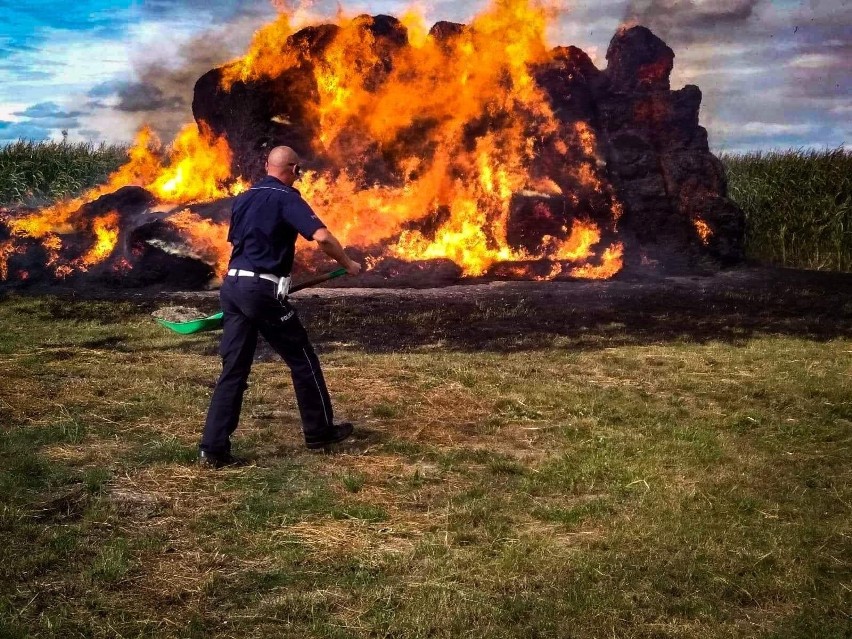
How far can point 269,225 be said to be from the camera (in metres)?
6.19

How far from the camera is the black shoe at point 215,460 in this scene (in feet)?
20.7

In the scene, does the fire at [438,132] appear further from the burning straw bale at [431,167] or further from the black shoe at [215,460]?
the black shoe at [215,460]

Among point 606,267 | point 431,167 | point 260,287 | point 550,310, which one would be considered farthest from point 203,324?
point 606,267

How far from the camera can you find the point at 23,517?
17.3ft

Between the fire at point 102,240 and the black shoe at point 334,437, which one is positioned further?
the fire at point 102,240

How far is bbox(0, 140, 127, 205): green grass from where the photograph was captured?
2570 cm

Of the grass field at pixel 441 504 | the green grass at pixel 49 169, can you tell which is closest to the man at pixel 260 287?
the grass field at pixel 441 504

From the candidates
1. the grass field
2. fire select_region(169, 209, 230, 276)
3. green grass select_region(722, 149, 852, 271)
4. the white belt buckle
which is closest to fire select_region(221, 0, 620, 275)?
fire select_region(169, 209, 230, 276)

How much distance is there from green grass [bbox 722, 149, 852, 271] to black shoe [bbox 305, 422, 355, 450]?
15.2 m

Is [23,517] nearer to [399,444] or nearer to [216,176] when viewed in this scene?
[399,444]

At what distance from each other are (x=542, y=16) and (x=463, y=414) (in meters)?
11.6

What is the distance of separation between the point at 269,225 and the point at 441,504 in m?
2.28

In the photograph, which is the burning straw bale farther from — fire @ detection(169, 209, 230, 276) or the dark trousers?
the dark trousers

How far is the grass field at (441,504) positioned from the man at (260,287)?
1.56 feet
